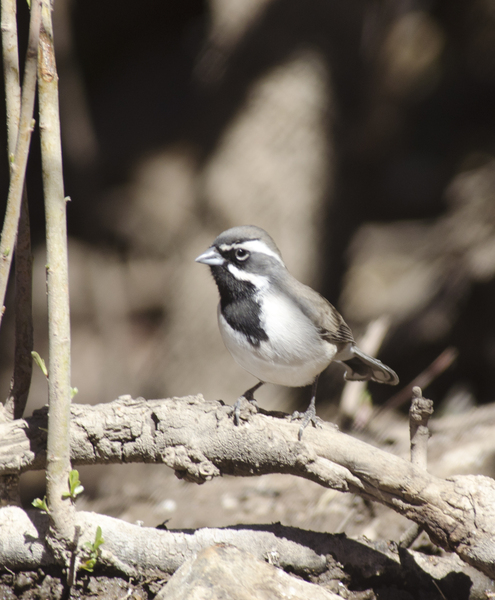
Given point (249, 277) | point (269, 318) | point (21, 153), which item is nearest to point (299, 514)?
point (269, 318)

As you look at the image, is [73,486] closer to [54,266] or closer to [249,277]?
[54,266]

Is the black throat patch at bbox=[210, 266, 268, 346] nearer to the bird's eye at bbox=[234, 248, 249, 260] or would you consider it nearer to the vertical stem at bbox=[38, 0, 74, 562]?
the bird's eye at bbox=[234, 248, 249, 260]

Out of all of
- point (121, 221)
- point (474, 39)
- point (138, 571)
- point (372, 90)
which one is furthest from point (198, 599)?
point (474, 39)

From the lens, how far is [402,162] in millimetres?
13109

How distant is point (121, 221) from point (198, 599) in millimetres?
8135

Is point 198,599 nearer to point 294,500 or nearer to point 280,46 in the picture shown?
point 294,500

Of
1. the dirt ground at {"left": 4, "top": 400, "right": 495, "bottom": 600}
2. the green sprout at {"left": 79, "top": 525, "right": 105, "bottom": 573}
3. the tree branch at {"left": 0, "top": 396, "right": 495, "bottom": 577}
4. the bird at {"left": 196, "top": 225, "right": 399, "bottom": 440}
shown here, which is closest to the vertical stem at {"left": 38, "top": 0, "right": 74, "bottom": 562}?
the green sprout at {"left": 79, "top": 525, "right": 105, "bottom": 573}

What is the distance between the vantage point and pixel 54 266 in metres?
2.74

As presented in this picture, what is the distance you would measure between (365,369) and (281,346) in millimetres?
1109

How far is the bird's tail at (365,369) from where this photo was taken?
Answer: 15.4ft

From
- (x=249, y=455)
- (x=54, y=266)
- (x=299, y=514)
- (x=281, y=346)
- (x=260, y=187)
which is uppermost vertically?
(x=260, y=187)

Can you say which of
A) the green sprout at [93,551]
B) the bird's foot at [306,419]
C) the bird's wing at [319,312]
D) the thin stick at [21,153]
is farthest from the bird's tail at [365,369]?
the thin stick at [21,153]

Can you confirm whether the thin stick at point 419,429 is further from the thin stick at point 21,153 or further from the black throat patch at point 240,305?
the thin stick at point 21,153

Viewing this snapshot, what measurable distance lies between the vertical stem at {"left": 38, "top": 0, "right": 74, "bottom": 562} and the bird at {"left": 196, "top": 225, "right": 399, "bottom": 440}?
1.40m
